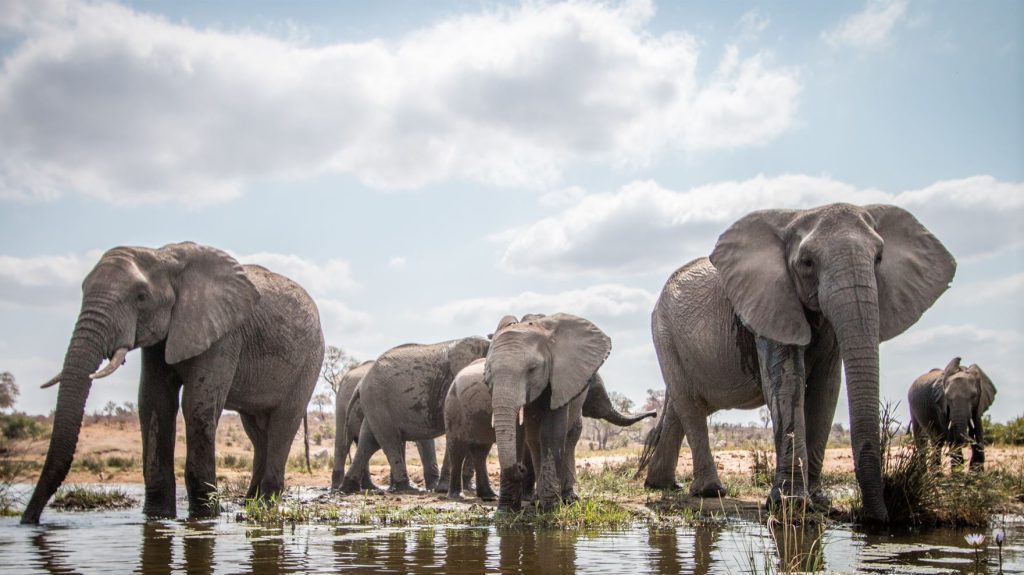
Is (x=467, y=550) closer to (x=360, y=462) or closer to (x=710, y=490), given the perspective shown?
(x=710, y=490)

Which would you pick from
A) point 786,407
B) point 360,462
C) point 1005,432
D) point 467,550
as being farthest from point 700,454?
point 1005,432

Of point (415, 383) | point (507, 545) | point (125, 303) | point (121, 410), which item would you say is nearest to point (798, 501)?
point (507, 545)

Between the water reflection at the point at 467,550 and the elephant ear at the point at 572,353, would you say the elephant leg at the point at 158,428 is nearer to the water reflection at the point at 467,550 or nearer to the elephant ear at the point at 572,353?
the water reflection at the point at 467,550

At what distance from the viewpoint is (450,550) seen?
780 centimetres

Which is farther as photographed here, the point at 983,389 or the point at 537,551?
the point at 983,389

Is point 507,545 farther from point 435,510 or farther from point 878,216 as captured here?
point 878,216

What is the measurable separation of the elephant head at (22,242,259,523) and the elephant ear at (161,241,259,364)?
11mm

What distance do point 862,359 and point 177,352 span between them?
7.12 m

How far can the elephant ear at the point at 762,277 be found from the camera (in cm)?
1013

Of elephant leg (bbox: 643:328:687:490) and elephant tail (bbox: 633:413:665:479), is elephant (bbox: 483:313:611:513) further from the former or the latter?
elephant tail (bbox: 633:413:665:479)

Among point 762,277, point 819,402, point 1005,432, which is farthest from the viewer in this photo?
point 1005,432

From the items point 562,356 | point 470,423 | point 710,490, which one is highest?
point 562,356

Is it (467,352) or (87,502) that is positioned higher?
(467,352)

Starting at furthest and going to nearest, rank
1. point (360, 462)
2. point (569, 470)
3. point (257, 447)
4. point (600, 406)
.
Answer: point (360, 462)
point (600, 406)
point (257, 447)
point (569, 470)
